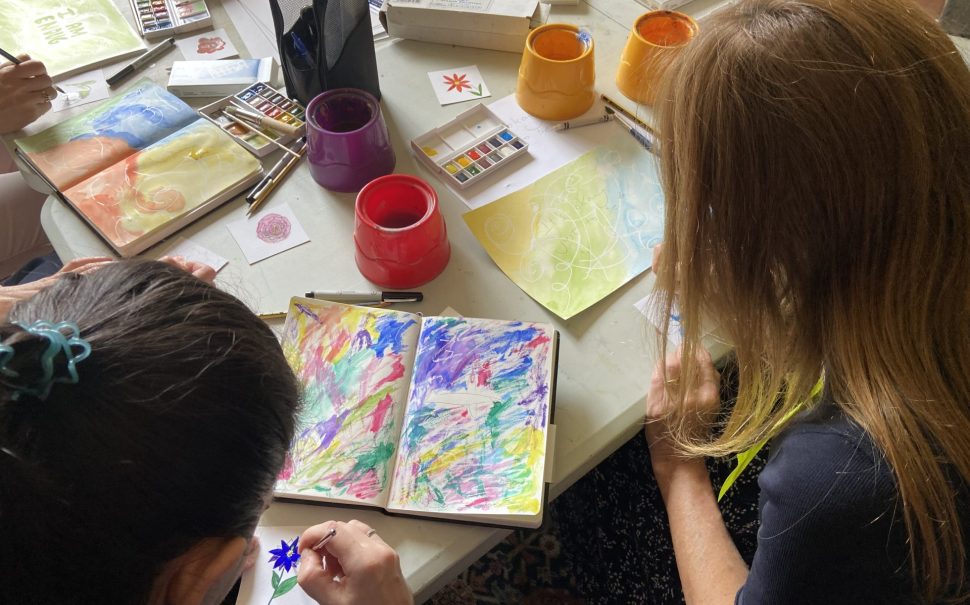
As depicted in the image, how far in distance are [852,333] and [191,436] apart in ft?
1.77

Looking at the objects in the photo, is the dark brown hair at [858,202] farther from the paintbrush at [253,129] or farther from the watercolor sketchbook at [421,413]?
the paintbrush at [253,129]

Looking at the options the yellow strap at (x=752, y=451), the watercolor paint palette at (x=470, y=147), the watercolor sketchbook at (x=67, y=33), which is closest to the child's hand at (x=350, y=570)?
the yellow strap at (x=752, y=451)

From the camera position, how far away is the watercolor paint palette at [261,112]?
3.24ft

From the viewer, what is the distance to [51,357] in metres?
0.43

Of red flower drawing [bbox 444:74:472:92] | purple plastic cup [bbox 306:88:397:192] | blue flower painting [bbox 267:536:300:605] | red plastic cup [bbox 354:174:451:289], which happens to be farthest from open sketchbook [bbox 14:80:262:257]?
blue flower painting [bbox 267:536:300:605]

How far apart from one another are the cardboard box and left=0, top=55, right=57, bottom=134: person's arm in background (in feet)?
1.70

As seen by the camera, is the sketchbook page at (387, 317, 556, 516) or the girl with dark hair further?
the sketchbook page at (387, 317, 556, 516)

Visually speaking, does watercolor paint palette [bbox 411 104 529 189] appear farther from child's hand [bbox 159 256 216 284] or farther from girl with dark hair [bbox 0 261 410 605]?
girl with dark hair [bbox 0 261 410 605]

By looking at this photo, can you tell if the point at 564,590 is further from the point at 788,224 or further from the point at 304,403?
the point at 788,224

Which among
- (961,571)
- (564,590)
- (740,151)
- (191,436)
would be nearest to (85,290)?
(191,436)

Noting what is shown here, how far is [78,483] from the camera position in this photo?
439 millimetres

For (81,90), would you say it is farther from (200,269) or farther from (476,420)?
(476,420)

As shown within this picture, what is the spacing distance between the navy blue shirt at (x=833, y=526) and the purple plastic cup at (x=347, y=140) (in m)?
0.61

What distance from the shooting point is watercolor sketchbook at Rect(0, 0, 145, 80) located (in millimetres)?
1083
